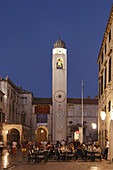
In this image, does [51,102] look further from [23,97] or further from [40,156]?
[40,156]

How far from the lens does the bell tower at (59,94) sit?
201ft

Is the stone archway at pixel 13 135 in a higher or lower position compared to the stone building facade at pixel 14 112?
lower

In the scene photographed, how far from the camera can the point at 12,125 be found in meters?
47.6

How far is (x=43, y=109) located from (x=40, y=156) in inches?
1680

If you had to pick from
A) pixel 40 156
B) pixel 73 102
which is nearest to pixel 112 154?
pixel 40 156

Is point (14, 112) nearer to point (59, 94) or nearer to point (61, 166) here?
point (59, 94)

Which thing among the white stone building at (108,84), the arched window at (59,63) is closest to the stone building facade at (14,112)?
the arched window at (59,63)

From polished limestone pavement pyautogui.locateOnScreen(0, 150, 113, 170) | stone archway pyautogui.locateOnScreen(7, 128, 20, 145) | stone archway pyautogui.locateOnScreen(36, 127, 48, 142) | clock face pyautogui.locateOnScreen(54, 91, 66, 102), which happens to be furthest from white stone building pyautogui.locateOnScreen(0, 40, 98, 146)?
polished limestone pavement pyautogui.locateOnScreen(0, 150, 113, 170)

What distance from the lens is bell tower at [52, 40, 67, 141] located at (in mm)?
61156

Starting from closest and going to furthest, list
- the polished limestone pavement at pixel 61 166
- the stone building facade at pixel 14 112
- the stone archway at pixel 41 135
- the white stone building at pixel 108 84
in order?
1. the polished limestone pavement at pixel 61 166
2. the white stone building at pixel 108 84
3. the stone building facade at pixel 14 112
4. the stone archway at pixel 41 135

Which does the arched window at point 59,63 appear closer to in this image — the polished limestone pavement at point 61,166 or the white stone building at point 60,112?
the white stone building at point 60,112

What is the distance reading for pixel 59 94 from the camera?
62219 mm

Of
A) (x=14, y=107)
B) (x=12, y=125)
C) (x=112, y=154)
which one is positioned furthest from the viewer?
(x=14, y=107)

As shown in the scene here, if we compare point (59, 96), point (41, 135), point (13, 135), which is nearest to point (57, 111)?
point (59, 96)
